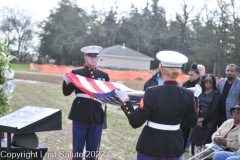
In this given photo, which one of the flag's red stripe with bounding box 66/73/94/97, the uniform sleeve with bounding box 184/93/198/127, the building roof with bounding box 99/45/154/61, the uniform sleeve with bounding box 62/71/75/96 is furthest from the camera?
the building roof with bounding box 99/45/154/61

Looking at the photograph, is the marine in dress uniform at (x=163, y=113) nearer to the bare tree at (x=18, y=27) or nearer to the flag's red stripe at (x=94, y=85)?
the flag's red stripe at (x=94, y=85)

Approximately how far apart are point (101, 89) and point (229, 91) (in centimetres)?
243

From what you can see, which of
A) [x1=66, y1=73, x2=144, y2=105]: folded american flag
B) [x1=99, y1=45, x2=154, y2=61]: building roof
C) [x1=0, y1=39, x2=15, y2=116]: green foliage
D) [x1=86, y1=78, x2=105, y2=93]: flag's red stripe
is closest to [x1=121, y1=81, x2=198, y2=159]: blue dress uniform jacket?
[x1=66, y1=73, x2=144, y2=105]: folded american flag

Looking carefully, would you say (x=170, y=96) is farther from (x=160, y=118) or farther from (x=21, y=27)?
(x=21, y=27)

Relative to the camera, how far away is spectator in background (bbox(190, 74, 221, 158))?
20.1 feet

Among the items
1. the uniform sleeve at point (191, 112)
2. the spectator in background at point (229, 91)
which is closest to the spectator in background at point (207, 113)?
the spectator in background at point (229, 91)

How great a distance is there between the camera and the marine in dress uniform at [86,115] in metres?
4.82

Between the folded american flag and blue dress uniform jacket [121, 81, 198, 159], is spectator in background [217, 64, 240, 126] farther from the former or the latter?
blue dress uniform jacket [121, 81, 198, 159]

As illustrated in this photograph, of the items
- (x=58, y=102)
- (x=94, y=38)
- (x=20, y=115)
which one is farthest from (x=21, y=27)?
(x=20, y=115)

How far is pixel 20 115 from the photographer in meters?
4.46

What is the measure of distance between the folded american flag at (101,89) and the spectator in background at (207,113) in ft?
6.50

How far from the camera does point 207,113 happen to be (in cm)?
612

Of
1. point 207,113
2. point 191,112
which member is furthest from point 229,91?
point 191,112

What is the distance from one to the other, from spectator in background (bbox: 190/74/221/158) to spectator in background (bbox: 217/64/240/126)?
0.30 feet
